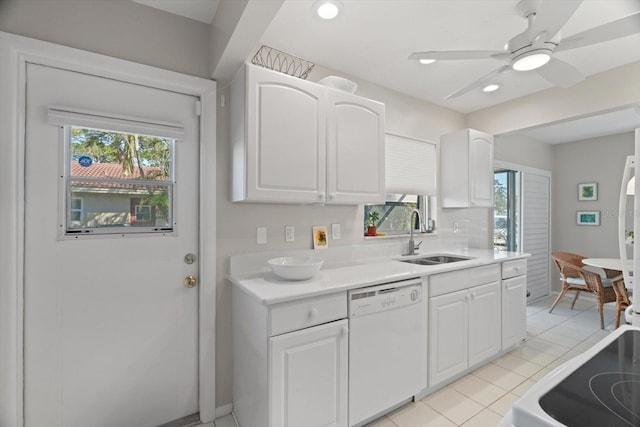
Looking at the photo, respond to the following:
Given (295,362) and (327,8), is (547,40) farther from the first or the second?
(295,362)

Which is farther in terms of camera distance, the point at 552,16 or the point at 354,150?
the point at 354,150

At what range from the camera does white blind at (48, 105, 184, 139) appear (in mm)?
1536

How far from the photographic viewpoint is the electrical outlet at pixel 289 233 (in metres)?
2.22

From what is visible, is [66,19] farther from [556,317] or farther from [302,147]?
[556,317]

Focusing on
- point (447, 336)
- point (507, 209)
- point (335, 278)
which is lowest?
point (447, 336)

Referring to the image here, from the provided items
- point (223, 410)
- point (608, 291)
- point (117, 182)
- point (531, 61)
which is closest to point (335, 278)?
point (223, 410)

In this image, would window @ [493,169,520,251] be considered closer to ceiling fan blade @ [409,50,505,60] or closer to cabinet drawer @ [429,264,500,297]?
cabinet drawer @ [429,264,500,297]

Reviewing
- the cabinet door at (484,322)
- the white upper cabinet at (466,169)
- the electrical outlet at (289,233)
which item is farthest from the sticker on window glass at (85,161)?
the white upper cabinet at (466,169)

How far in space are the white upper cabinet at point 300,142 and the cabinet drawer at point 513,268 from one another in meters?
1.43

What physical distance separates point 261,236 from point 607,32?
2.19 metres

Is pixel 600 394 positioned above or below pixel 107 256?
below

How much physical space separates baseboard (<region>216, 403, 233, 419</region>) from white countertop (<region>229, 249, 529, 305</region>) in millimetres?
850

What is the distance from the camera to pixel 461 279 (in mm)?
2307

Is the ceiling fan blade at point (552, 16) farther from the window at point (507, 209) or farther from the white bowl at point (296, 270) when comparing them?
the window at point (507, 209)
